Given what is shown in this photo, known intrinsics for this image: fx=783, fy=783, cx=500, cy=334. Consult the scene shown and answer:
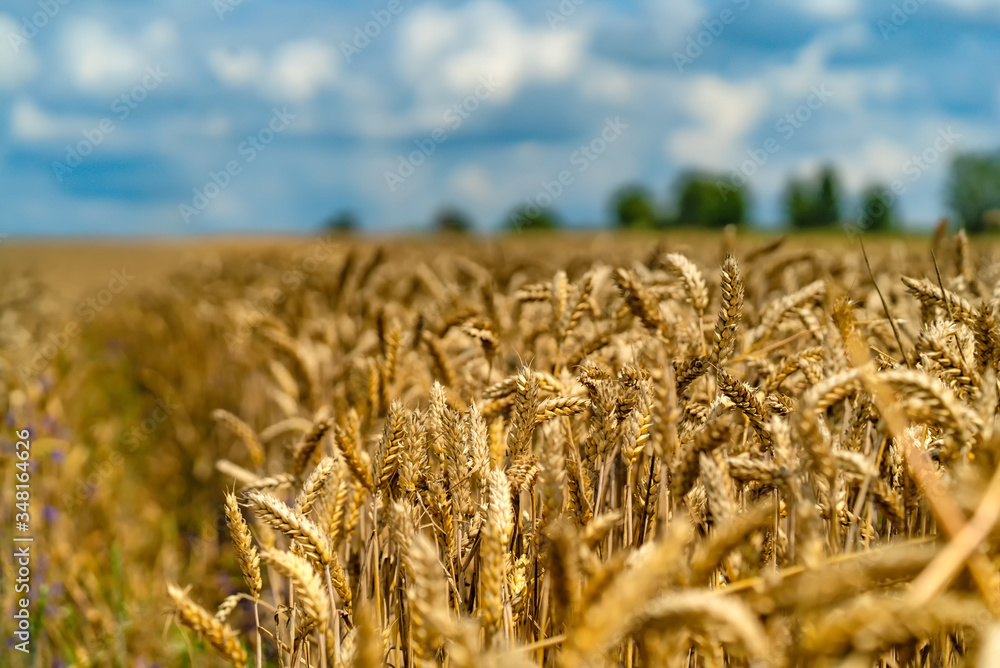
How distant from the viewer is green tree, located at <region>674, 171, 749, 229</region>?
71625 millimetres

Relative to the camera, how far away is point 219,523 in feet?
16.6

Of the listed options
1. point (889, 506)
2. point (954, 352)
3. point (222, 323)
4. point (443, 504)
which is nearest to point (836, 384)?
point (889, 506)

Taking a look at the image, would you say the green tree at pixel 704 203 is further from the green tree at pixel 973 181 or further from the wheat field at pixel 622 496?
the wheat field at pixel 622 496

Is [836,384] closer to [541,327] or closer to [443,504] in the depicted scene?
[443,504]

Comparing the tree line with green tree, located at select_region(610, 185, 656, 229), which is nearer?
the tree line

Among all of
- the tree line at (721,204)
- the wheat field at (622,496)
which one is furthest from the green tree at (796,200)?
the wheat field at (622,496)

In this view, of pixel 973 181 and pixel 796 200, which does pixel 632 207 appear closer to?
pixel 796 200

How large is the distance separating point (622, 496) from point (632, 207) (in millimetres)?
93667

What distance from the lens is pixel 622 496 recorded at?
2043 mm

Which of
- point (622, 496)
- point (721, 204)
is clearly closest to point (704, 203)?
point (721, 204)

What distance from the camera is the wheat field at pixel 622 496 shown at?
916 millimetres

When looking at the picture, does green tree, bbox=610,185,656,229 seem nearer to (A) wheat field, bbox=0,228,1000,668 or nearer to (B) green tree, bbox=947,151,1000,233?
(B) green tree, bbox=947,151,1000,233

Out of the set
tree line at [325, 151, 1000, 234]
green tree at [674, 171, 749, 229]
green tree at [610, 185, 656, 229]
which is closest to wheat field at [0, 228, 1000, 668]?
tree line at [325, 151, 1000, 234]

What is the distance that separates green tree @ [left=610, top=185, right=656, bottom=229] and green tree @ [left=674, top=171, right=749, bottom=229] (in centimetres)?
356
